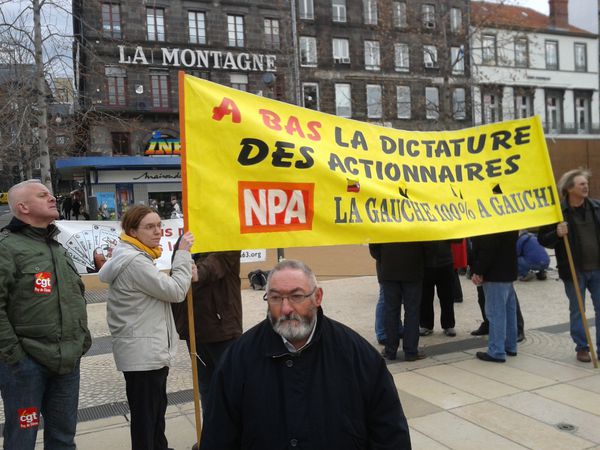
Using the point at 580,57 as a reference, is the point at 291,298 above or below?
below

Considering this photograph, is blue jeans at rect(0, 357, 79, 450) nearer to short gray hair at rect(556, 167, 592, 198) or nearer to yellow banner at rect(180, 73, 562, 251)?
yellow banner at rect(180, 73, 562, 251)

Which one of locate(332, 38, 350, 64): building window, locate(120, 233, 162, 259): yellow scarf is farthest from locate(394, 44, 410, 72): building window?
locate(120, 233, 162, 259): yellow scarf

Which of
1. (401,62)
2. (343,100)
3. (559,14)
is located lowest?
(343,100)

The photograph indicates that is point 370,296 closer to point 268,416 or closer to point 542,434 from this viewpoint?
point 542,434

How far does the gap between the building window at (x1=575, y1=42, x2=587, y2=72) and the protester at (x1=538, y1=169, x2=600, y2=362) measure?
4829cm

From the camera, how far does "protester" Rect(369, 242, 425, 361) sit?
5.99 m

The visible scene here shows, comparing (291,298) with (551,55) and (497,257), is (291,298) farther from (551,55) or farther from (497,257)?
(551,55)

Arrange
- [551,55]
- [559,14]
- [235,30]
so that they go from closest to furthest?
[235,30] → [551,55] → [559,14]

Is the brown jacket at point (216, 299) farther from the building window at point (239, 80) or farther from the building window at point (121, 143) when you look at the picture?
the building window at point (239, 80)

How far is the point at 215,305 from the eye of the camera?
13.4 feet

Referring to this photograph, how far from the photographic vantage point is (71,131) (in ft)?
38.7

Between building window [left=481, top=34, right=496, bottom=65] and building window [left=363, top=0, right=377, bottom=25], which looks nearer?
building window [left=481, top=34, right=496, bottom=65]

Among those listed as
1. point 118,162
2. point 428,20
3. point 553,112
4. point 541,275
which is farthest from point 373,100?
point 541,275

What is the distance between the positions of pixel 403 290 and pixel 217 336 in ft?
8.89
